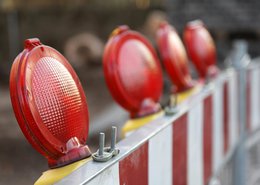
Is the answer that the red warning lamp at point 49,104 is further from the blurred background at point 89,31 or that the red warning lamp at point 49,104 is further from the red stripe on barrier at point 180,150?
the blurred background at point 89,31

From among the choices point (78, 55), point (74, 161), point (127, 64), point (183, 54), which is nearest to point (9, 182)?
point (183, 54)

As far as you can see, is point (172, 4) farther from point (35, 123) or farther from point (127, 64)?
point (35, 123)

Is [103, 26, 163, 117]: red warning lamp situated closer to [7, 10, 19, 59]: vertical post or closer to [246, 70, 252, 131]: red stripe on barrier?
[246, 70, 252, 131]: red stripe on barrier

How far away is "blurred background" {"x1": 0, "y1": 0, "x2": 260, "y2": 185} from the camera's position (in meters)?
8.59

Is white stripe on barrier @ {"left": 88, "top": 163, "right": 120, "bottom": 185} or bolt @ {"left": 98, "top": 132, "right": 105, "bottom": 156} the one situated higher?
bolt @ {"left": 98, "top": 132, "right": 105, "bottom": 156}

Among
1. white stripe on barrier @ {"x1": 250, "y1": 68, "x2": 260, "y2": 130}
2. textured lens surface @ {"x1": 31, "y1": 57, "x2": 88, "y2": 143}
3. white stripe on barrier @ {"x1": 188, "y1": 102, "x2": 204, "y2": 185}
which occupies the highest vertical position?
textured lens surface @ {"x1": 31, "y1": 57, "x2": 88, "y2": 143}

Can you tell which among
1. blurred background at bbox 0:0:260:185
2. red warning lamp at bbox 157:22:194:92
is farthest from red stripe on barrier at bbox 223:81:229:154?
blurred background at bbox 0:0:260:185

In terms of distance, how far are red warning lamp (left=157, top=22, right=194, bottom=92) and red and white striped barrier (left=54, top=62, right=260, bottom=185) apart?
206 mm

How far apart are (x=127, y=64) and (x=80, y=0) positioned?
61.9 ft

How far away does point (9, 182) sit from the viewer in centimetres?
654

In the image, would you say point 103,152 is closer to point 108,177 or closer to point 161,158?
point 108,177

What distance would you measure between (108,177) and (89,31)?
1886cm

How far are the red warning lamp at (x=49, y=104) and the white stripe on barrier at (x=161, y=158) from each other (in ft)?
0.90

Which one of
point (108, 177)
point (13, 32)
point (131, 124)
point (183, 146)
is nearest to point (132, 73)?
point (131, 124)
